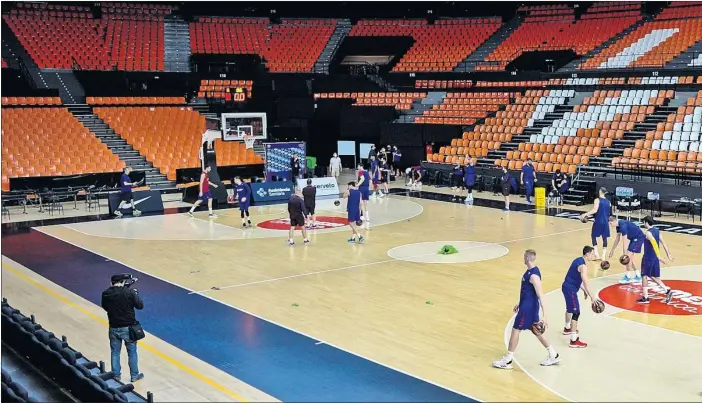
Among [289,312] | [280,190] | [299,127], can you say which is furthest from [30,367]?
[299,127]

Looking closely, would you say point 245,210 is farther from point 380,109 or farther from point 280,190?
point 380,109

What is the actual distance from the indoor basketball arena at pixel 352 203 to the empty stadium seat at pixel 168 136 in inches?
5.6

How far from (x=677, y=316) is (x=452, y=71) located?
96.8 feet

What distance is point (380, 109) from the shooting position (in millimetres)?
38438

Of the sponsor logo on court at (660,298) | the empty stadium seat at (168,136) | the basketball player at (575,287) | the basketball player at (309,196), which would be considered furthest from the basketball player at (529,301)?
the empty stadium seat at (168,136)

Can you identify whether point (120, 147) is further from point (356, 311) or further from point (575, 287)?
point (575, 287)

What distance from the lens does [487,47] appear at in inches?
1732

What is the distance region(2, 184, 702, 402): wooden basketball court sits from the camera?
995 centimetres

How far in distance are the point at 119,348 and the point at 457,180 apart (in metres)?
21.8

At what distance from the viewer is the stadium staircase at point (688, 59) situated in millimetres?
33619

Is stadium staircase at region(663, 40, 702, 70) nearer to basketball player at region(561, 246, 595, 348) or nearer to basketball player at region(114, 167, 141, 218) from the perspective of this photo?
basketball player at region(114, 167, 141, 218)

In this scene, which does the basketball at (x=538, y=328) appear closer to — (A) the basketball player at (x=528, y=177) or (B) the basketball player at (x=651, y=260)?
(B) the basketball player at (x=651, y=260)

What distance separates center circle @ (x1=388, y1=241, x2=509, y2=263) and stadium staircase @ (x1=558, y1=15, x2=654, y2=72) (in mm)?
21228

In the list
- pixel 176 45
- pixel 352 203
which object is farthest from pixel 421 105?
pixel 352 203
